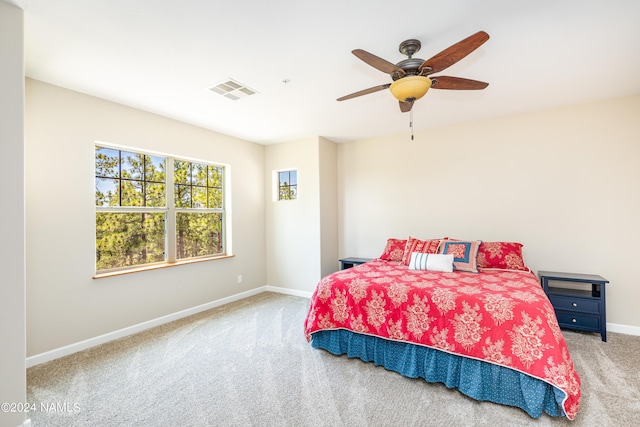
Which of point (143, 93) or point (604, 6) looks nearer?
point (604, 6)

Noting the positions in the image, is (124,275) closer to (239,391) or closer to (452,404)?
(239,391)

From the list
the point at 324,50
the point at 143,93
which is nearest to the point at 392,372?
the point at 324,50

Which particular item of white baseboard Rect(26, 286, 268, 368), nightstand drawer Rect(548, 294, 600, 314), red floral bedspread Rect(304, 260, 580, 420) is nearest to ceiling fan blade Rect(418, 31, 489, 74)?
red floral bedspread Rect(304, 260, 580, 420)

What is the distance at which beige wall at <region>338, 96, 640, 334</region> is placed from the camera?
10.6ft

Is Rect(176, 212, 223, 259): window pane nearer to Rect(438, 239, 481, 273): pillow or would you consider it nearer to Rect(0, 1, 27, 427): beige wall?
Rect(0, 1, 27, 427): beige wall

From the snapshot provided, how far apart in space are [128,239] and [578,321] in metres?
5.04

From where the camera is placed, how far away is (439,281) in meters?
2.71

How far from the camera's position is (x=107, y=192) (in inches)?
129

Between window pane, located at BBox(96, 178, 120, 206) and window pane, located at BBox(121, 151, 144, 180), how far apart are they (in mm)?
153

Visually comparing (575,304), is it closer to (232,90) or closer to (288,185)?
(288,185)

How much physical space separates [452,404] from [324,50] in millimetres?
2724

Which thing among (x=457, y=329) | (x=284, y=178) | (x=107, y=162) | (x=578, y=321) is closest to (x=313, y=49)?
(x=457, y=329)

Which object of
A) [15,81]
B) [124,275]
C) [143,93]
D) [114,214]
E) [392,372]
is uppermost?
[143,93]

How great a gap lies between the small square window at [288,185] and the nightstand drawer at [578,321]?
3.75 m
